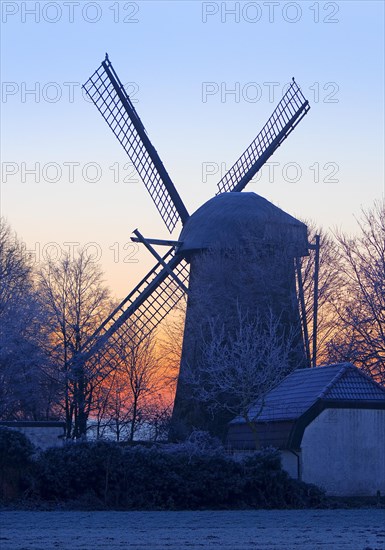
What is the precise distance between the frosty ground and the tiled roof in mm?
5557

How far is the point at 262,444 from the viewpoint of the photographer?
34375 millimetres

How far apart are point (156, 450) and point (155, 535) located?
312 inches

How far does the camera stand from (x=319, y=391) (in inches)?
1314

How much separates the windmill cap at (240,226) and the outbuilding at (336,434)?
1012cm

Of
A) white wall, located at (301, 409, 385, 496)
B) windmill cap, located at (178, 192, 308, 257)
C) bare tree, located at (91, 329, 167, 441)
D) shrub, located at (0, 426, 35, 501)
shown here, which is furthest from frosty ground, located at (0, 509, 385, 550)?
bare tree, located at (91, 329, 167, 441)

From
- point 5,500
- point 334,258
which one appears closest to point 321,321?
point 334,258

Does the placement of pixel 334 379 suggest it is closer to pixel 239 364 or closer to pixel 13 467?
pixel 239 364

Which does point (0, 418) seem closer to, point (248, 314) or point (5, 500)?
point (248, 314)

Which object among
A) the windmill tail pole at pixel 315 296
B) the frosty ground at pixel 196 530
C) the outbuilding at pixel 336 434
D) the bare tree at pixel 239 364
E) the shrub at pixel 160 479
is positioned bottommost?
the frosty ground at pixel 196 530

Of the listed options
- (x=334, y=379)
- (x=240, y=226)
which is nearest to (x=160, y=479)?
(x=334, y=379)

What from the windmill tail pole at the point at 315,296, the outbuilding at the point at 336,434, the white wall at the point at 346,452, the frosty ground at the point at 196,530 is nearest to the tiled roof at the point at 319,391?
the outbuilding at the point at 336,434

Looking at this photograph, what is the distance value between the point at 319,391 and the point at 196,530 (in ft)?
38.9

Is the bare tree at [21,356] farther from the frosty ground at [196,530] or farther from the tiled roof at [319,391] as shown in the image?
the frosty ground at [196,530]

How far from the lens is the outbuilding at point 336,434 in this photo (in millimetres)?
32094
